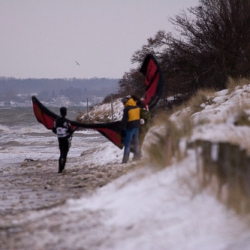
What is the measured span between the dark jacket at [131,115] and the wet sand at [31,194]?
1.85m

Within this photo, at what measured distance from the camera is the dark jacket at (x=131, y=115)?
14727 mm

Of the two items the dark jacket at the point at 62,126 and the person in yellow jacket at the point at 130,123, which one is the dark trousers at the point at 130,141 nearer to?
the person in yellow jacket at the point at 130,123

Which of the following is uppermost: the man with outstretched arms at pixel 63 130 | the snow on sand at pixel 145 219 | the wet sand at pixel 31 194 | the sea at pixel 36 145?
the man with outstretched arms at pixel 63 130

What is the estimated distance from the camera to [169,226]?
635 cm

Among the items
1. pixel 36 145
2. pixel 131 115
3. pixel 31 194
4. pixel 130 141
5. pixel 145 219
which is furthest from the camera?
pixel 36 145

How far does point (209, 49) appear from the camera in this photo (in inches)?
1312

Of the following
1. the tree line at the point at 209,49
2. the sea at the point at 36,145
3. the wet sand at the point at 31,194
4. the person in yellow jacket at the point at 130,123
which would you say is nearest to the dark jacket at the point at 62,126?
the wet sand at the point at 31,194

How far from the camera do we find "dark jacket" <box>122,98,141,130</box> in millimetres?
14727

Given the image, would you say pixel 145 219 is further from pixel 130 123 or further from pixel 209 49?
pixel 209 49

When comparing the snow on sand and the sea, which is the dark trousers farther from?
the sea

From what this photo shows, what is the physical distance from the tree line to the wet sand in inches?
732

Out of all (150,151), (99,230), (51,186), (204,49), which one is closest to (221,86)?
(204,49)

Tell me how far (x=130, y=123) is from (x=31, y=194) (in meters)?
4.54

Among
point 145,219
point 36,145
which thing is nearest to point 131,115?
point 145,219
